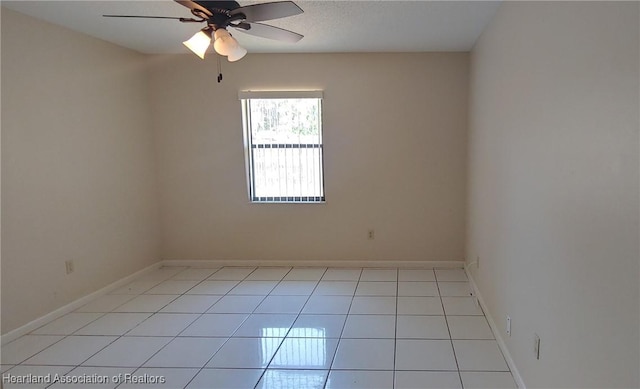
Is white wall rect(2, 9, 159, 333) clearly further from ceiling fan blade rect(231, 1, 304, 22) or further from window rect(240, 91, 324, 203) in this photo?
ceiling fan blade rect(231, 1, 304, 22)

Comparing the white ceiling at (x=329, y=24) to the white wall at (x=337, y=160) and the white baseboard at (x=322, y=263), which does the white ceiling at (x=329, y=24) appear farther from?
the white baseboard at (x=322, y=263)

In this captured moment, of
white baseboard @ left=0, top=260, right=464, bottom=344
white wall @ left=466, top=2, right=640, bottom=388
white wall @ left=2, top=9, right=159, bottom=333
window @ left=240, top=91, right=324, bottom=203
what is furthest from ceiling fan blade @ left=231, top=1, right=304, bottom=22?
white baseboard @ left=0, top=260, right=464, bottom=344

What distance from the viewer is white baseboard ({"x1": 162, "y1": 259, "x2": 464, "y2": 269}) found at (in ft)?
14.5

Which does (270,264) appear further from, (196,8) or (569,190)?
(569,190)

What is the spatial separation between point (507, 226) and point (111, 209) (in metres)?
3.38

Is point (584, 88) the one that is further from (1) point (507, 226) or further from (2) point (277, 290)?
(2) point (277, 290)

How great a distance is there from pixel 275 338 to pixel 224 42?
1945 millimetres

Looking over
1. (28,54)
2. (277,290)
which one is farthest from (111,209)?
(277,290)

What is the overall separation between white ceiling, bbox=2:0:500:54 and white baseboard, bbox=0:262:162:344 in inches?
87.5

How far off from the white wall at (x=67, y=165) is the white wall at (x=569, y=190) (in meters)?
3.26

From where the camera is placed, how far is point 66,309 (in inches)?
133

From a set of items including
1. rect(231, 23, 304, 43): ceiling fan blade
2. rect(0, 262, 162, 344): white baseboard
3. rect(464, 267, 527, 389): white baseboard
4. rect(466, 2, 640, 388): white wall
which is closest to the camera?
rect(466, 2, 640, 388): white wall

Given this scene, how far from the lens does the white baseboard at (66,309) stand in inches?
114

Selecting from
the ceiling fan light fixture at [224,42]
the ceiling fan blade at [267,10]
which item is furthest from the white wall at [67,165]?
the ceiling fan blade at [267,10]
